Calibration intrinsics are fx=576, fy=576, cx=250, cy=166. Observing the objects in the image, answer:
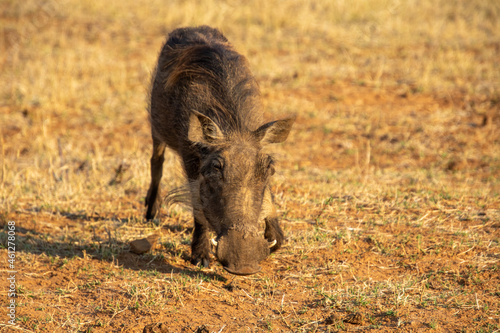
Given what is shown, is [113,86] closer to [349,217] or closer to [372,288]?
[349,217]

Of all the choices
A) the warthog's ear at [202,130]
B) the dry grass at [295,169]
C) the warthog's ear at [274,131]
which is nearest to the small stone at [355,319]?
the dry grass at [295,169]

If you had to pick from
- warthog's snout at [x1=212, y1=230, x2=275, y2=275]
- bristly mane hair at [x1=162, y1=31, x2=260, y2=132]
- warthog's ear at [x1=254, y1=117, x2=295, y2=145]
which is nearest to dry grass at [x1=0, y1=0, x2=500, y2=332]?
warthog's snout at [x1=212, y1=230, x2=275, y2=275]

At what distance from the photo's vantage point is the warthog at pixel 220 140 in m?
3.07

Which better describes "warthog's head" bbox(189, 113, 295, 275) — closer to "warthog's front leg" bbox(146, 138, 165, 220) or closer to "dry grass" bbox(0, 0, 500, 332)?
"dry grass" bbox(0, 0, 500, 332)

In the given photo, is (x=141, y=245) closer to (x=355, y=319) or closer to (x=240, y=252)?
(x=240, y=252)

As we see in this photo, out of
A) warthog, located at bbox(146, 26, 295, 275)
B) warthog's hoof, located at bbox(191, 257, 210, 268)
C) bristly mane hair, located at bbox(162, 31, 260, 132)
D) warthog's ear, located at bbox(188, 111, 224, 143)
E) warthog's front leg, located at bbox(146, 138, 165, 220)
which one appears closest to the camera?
warthog, located at bbox(146, 26, 295, 275)

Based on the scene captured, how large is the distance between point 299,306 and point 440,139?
4.77 metres

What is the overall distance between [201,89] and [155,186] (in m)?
1.37

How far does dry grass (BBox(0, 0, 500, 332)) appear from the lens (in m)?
3.28

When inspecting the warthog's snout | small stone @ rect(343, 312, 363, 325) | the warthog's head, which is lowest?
small stone @ rect(343, 312, 363, 325)

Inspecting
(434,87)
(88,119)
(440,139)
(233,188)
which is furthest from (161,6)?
(233,188)

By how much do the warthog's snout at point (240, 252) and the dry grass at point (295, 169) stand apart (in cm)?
33

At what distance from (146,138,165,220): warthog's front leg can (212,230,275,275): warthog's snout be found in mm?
1927

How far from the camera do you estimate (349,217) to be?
179 inches
